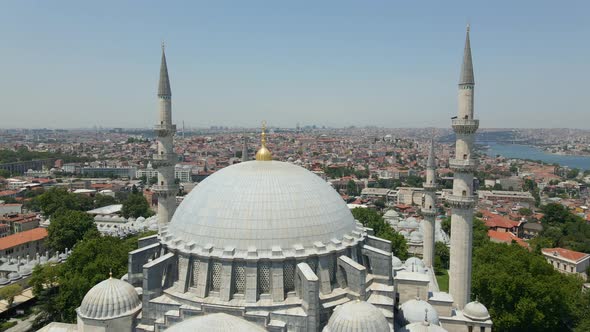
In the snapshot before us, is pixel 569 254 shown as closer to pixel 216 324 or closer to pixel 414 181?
pixel 216 324

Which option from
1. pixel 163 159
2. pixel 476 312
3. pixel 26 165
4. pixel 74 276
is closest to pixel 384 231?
pixel 476 312

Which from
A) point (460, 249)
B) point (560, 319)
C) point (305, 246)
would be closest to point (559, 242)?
point (560, 319)

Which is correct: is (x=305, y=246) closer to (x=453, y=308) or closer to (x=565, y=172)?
(x=453, y=308)

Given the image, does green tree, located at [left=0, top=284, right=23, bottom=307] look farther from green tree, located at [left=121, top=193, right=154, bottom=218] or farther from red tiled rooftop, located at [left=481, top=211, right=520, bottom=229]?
red tiled rooftop, located at [left=481, top=211, right=520, bottom=229]

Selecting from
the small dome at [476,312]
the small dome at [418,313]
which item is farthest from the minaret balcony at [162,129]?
the small dome at [476,312]

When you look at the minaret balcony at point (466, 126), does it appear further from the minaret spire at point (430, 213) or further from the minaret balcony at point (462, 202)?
the minaret spire at point (430, 213)

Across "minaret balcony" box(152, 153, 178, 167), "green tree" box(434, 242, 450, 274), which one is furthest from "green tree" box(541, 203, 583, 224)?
"minaret balcony" box(152, 153, 178, 167)
